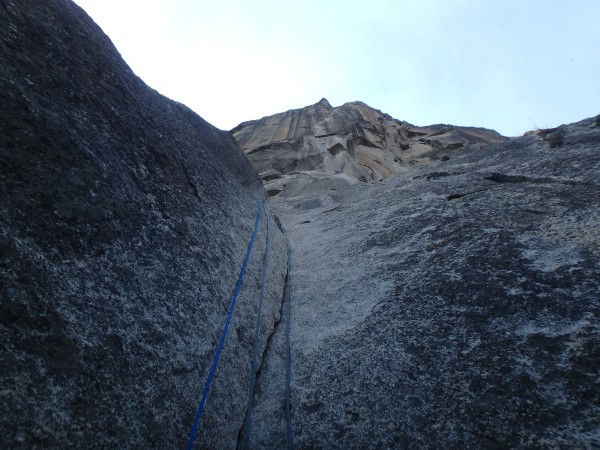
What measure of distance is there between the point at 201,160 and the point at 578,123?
8398mm

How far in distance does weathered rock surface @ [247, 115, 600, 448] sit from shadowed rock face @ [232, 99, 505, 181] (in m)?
10.8

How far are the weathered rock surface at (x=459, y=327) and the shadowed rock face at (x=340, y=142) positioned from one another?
10.8 metres

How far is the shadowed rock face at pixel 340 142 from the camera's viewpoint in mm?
19359

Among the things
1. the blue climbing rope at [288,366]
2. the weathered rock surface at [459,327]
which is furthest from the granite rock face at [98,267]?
the weathered rock surface at [459,327]

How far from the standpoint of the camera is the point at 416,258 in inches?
183

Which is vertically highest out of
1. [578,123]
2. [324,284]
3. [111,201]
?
[578,123]

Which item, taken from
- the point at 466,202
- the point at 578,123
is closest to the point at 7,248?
the point at 466,202

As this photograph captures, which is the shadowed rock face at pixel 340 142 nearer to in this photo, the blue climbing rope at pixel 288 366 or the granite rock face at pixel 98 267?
the blue climbing rope at pixel 288 366

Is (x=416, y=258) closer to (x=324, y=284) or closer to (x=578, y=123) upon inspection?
(x=324, y=284)

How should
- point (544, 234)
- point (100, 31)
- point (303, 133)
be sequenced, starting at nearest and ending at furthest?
point (544, 234), point (100, 31), point (303, 133)

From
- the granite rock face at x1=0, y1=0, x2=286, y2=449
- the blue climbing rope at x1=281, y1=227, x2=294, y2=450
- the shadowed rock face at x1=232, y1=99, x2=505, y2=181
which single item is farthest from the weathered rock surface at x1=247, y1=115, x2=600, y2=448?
the shadowed rock face at x1=232, y1=99, x2=505, y2=181

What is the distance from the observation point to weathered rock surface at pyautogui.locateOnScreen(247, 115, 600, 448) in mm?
2572

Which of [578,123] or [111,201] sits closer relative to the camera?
[111,201]

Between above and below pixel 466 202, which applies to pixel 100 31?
above
